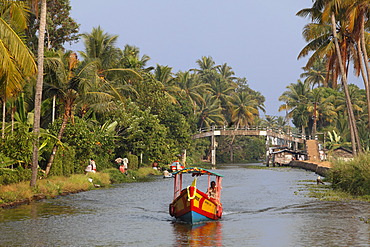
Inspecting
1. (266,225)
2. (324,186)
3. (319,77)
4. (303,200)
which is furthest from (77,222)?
(319,77)

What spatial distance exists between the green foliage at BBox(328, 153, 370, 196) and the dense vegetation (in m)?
7.98

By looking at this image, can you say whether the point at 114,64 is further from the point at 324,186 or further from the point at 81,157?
the point at 324,186

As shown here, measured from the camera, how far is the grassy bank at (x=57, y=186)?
2631 centimetres

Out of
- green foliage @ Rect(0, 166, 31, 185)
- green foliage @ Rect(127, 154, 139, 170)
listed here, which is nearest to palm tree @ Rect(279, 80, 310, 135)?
green foliage @ Rect(127, 154, 139, 170)

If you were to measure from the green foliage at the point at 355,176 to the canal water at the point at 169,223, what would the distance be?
2.72m

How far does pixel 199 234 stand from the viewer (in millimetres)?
19359

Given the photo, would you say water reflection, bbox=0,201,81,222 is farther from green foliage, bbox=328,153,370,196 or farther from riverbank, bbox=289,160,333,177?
riverbank, bbox=289,160,333,177

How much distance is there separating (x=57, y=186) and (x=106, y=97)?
24.2 feet

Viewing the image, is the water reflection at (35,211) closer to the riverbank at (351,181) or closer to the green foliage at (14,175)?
the green foliage at (14,175)

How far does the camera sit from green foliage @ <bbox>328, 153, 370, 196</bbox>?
29.7 m

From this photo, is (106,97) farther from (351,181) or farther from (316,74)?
(316,74)

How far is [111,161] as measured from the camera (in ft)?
173

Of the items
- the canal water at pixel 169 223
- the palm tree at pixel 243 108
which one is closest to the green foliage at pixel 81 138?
the canal water at pixel 169 223

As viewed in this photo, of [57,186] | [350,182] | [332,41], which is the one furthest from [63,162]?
[332,41]
